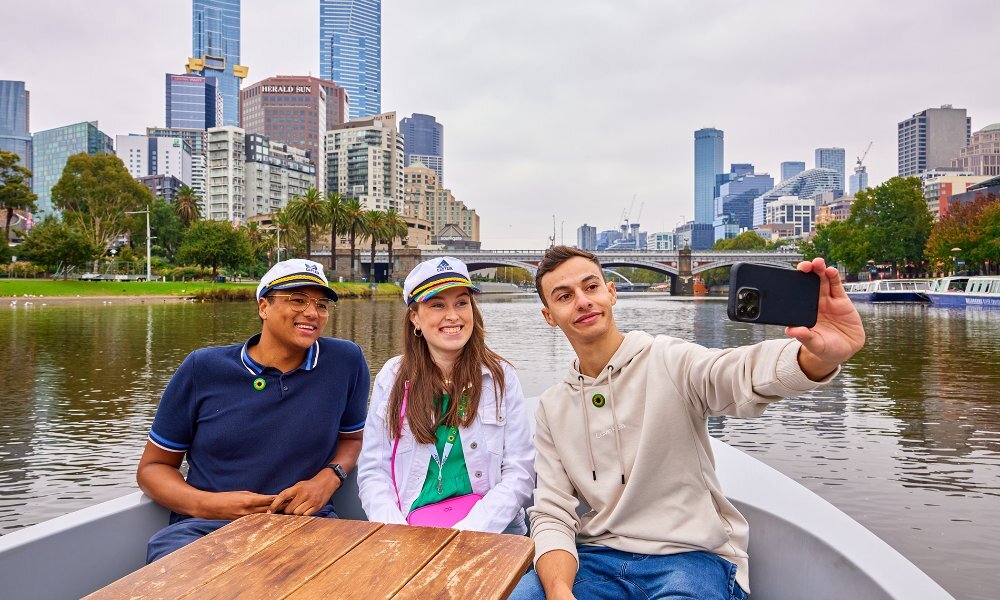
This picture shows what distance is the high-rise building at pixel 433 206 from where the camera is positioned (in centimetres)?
16249

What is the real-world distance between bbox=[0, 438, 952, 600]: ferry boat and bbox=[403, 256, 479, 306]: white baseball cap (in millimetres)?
1380

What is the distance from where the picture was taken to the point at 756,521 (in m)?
2.63

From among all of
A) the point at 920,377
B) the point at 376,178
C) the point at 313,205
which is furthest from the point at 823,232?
the point at 376,178

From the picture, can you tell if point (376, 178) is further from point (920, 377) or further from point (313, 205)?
point (920, 377)

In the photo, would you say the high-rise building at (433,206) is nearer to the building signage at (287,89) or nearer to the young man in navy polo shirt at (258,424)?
the building signage at (287,89)

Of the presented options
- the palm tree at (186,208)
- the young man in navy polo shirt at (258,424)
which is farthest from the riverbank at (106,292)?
the young man in navy polo shirt at (258,424)

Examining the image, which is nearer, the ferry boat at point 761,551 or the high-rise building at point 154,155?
the ferry boat at point 761,551

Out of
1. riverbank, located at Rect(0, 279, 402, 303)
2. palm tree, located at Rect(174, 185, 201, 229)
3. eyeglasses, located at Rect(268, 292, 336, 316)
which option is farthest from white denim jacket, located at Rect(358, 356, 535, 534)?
palm tree, located at Rect(174, 185, 201, 229)

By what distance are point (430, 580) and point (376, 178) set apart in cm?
14753

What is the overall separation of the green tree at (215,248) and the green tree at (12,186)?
429 inches

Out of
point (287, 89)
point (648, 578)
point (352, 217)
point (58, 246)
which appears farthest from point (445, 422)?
point (287, 89)

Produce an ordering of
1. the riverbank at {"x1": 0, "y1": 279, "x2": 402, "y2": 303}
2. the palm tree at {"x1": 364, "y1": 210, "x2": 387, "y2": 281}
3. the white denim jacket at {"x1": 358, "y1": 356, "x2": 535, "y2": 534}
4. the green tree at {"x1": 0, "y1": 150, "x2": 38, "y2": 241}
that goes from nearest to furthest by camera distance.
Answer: the white denim jacket at {"x1": 358, "y1": 356, "x2": 535, "y2": 534}
the riverbank at {"x1": 0, "y1": 279, "x2": 402, "y2": 303}
the green tree at {"x1": 0, "y1": 150, "x2": 38, "y2": 241}
the palm tree at {"x1": 364, "y1": 210, "x2": 387, "y2": 281}

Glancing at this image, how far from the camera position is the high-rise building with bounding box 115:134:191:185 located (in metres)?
169

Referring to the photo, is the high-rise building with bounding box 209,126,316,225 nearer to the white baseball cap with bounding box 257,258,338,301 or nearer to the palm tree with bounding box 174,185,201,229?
the palm tree with bounding box 174,185,201,229
